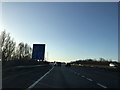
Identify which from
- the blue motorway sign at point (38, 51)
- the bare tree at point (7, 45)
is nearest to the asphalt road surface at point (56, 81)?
the blue motorway sign at point (38, 51)

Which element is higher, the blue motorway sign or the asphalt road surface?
the blue motorway sign

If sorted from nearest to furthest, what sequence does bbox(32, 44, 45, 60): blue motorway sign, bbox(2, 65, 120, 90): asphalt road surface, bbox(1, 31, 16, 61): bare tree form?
1. bbox(2, 65, 120, 90): asphalt road surface
2. bbox(32, 44, 45, 60): blue motorway sign
3. bbox(1, 31, 16, 61): bare tree

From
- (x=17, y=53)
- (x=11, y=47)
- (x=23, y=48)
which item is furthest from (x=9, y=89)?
(x=23, y=48)

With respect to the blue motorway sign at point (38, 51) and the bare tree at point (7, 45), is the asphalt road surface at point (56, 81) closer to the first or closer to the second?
the blue motorway sign at point (38, 51)

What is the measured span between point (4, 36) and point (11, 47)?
8.22 m

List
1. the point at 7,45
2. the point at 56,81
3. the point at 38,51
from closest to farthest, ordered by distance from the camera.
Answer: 1. the point at 56,81
2. the point at 38,51
3. the point at 7,45

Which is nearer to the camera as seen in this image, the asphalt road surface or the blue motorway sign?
the asphalt road surface

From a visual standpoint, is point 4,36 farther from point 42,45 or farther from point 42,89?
point 42,89

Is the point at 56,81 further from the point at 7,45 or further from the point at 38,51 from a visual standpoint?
the point at 7,45

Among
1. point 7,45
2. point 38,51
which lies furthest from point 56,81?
point 7,45

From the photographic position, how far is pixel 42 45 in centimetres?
5422

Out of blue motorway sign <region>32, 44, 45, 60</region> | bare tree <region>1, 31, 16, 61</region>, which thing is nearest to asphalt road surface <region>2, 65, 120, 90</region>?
blue motorway sign <region>32, 44, 45, 60</region>

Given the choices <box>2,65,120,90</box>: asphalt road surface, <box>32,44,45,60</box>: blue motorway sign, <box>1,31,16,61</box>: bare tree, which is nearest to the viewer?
<box>2,65,120,90</box>: asphalt road surface

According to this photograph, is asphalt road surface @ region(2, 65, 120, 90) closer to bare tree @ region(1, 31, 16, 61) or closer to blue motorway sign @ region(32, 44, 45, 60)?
blue motorway sign @ region(32, 44, 45, 60)
